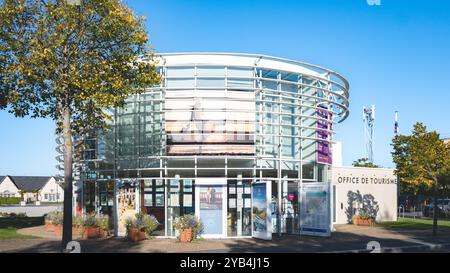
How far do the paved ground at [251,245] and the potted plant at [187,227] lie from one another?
1.30 feet

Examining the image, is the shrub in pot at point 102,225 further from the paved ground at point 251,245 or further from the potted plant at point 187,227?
the potted plant at point 187,227

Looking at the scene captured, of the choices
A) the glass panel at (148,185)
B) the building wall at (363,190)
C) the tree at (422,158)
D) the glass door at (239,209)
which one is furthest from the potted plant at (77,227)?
the building wall at (363,190)

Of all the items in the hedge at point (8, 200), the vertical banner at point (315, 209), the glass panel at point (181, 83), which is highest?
the glass panel at point (181, 83)

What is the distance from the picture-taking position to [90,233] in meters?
22.6

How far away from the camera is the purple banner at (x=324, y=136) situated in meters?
25.9

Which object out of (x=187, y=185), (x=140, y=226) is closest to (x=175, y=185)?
(x=187, y=185)

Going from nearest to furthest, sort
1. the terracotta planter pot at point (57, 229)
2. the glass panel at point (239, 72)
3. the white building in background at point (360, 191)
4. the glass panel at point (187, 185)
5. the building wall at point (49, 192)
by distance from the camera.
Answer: the glass panel at point (187, 185) < the glass panel at point (239, 72) < the terracotta planter pot at point (57, 229) < the white building in background at point (360, 191) < the building wall at point (49, 192)

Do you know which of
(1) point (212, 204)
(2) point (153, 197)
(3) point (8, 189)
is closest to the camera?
(1) point (212, 204)

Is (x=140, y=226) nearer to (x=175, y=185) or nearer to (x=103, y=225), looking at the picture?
(x=103, y=225)

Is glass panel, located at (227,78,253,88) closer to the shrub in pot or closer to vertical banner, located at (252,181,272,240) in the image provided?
vertical banner, located at (252,181,272,240)

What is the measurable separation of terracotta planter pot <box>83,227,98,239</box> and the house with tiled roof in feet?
302

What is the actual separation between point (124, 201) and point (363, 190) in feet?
59.0

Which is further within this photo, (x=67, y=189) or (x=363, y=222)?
(x=363, y=222)
